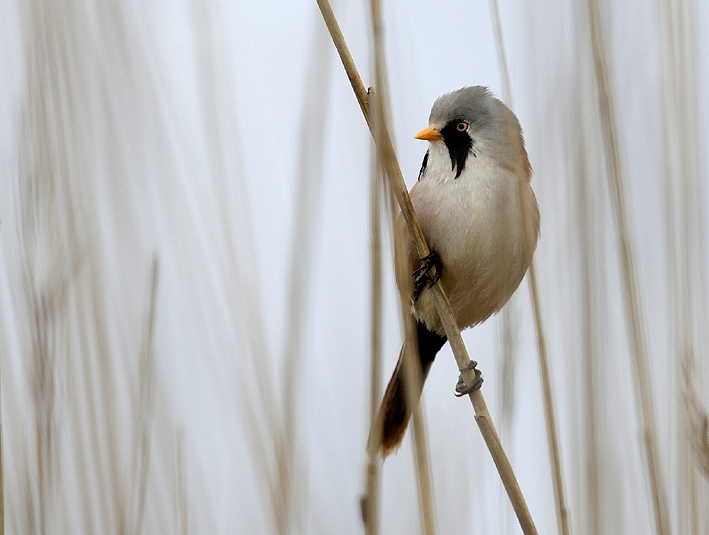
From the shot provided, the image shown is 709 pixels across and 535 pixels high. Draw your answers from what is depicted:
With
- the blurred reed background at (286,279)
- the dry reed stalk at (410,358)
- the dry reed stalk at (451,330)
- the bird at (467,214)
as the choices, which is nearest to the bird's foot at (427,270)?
the bird at (467,214)

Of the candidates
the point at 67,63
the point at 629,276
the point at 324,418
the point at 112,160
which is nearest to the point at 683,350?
the point at 629,276

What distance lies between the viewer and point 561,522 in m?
1.16

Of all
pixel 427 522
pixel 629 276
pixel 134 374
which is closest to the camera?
pixel 427 522

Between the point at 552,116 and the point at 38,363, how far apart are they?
106 centimetres

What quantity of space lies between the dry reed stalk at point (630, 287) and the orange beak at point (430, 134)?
59cm

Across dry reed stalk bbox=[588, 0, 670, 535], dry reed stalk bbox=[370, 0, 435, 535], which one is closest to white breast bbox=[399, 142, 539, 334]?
dry reed stalk bbox=[588, 0, 670, 535]

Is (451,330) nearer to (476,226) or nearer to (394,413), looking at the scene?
(476,226)

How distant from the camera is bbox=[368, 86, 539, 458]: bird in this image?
1.82 meters

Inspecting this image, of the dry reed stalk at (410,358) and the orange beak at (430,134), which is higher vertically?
the orange beak at (430,134)

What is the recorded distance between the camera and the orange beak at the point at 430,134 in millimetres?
1894

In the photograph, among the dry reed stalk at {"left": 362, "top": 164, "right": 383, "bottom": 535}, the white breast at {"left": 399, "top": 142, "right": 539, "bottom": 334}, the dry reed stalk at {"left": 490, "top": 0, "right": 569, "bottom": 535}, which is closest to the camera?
the dry reed stalk at {"left": 362, "top": 164, "right": 383, "bottom": 535}

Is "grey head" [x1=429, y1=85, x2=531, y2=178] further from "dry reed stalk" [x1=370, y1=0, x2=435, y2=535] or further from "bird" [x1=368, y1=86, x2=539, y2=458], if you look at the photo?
"dry reed stalk" [x1=370, y1=0, x2=435, y2=535]

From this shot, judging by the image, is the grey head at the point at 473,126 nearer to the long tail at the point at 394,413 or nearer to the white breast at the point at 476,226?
the white breast at the point at 476,226

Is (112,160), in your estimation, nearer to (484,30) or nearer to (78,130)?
(78,130)
